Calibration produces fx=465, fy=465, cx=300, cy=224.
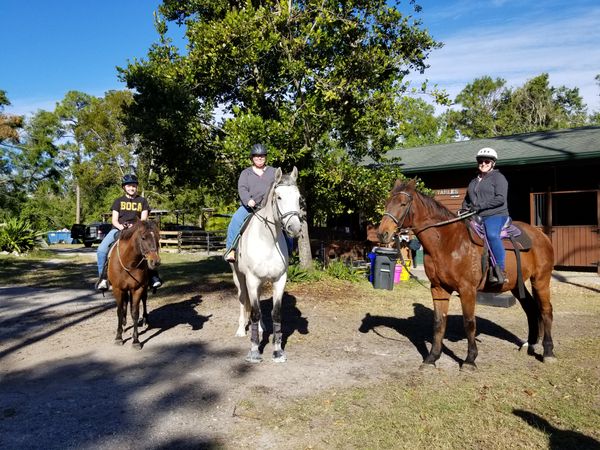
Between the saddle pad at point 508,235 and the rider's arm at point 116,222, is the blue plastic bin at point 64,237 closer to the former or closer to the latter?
the rider's arm at point 116,222

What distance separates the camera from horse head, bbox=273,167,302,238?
5.73 metres

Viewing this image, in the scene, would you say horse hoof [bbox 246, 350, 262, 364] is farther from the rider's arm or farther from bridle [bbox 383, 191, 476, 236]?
the rider's arm

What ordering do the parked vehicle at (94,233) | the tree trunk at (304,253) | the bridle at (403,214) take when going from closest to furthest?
the bridle at (403,214) → the tree trunk at (304,253) → the parked vehicle at (94,233)

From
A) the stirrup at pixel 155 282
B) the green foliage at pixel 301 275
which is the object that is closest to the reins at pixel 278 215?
the stirrup at pixel 155 282

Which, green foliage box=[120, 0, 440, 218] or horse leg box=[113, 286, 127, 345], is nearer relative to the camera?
horse leg box=[113, 286, 127, 345]

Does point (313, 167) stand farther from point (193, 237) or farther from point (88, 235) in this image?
point (88, 235)

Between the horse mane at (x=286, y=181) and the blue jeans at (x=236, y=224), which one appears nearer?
the horse mane at (x=286, y=181)

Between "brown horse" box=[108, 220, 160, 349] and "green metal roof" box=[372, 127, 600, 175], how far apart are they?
992 cm

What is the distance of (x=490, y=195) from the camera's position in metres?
6.27

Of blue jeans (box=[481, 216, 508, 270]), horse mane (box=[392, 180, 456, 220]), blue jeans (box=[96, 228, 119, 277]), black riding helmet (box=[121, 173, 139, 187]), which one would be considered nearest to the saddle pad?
blue jeans (box=[481, 216, 508, 270])

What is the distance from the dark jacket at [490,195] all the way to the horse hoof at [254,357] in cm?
360

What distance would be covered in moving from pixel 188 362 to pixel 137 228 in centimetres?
214

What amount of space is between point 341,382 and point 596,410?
8.71 ft

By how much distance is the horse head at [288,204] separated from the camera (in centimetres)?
573
